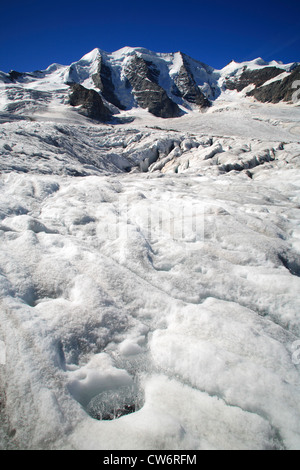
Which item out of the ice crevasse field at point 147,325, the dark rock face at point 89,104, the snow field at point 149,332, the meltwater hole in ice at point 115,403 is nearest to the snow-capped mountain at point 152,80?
the dark rock face at point 89,104

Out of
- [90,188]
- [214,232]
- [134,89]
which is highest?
[134,89]

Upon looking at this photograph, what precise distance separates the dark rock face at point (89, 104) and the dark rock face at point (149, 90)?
2466 centimetres

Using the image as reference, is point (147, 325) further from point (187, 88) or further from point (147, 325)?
point (187, 88)

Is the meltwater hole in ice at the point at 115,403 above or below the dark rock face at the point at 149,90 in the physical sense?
below

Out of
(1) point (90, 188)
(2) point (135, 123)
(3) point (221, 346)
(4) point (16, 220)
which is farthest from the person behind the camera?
(2) point (135, 123)

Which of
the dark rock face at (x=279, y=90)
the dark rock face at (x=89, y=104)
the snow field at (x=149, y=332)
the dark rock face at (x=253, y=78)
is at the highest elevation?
the dark rock face at (x=253, y=78)

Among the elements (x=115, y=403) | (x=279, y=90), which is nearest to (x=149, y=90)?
(x=279, y=90)

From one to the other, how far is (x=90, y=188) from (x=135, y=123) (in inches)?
2141

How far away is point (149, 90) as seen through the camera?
80.9 m

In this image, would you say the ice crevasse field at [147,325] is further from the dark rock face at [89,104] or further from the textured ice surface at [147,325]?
the dark rock face at [89,104]

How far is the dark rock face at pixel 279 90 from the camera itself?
72.4 metres

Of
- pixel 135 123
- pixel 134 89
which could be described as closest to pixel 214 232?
pixel 135 123
